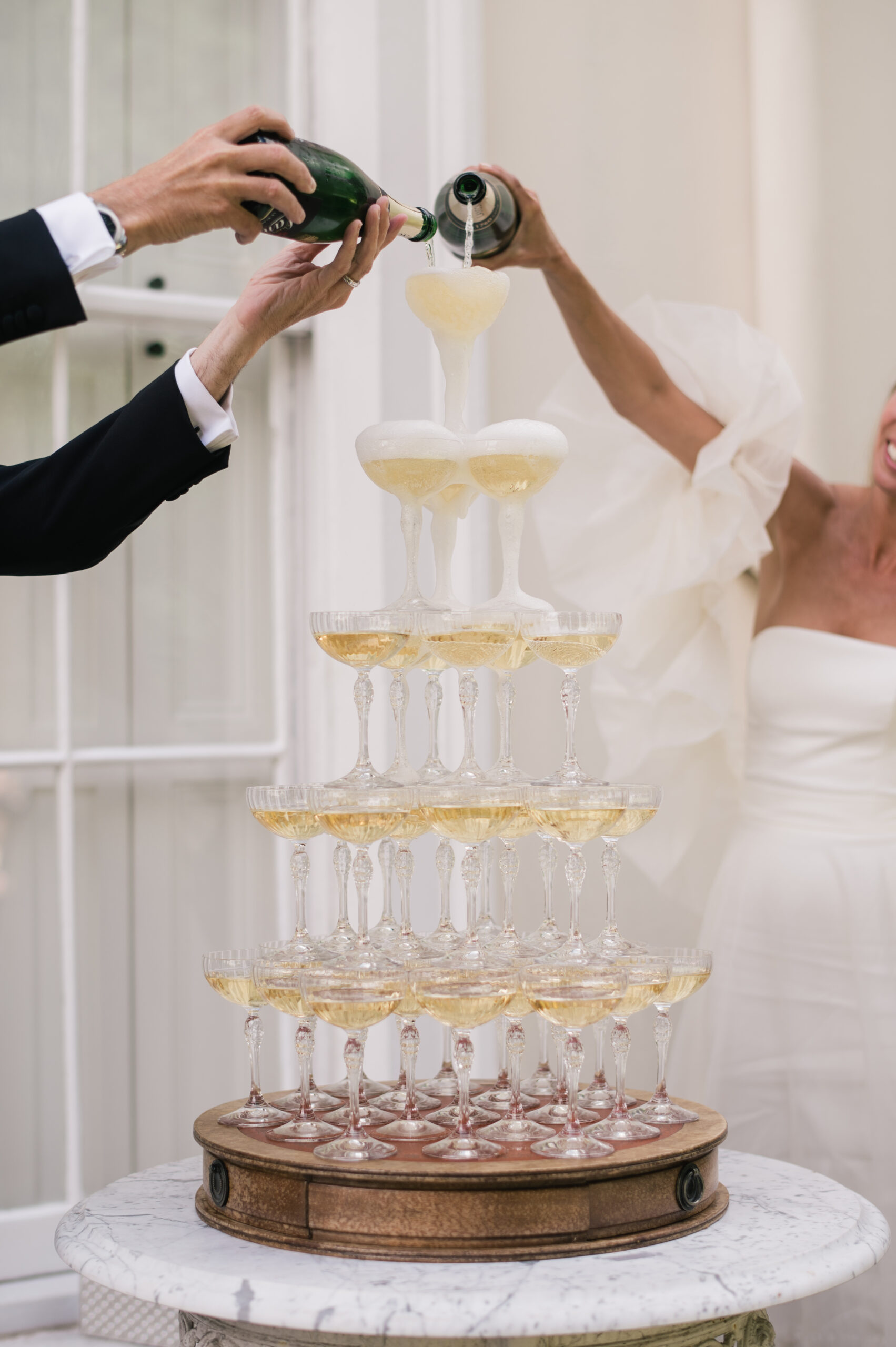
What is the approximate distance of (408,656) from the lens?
4.21 feet

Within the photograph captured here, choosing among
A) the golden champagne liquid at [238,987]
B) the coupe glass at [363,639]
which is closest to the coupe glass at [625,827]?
the coupe glass at [363,639]

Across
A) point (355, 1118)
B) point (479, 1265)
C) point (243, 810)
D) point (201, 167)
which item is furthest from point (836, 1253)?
point (243, 810)

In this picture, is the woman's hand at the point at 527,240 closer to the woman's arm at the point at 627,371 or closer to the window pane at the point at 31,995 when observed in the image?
the woman's arm at the point at 627,371

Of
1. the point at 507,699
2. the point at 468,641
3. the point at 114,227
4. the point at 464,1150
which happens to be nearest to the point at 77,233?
the point at 114,227

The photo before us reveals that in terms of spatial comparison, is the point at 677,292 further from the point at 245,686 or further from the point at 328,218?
the point at 328,218

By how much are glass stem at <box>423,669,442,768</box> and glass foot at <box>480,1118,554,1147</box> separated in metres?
0.33

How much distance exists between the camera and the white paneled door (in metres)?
2.04

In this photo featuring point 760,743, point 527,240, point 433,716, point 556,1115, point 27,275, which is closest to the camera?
point 27,275

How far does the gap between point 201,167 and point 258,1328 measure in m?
0.93

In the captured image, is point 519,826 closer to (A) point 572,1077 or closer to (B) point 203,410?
(A) point 572,1077

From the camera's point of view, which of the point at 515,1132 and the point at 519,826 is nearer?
the point at 515,1132

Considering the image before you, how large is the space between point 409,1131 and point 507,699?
41 centimetres

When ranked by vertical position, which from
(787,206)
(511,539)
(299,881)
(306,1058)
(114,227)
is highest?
(787,206)

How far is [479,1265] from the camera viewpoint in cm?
103
